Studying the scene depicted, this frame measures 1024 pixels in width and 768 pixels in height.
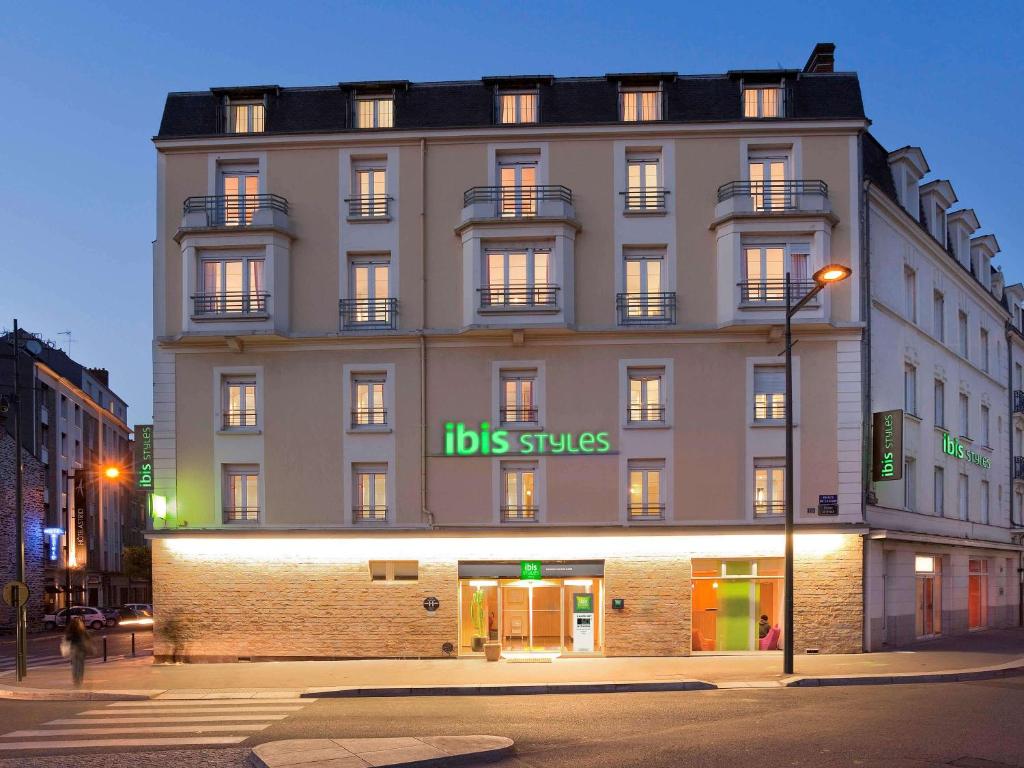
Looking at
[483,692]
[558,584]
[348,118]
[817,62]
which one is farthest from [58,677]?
[817,62]

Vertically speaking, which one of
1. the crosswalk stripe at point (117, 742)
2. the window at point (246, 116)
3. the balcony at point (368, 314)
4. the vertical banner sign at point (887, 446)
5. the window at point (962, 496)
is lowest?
the crosswalk stripe at point (117, 742)

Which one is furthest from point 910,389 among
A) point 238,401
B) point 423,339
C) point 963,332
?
point 238,401

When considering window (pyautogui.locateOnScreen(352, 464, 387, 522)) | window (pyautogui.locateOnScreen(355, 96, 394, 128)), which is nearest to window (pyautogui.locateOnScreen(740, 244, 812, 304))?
window (pyautogui.locateOnScreen(355, 96, 394, 128))

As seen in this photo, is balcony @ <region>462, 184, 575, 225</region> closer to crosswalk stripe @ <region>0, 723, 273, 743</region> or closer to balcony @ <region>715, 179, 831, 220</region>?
balcony @ <region>715, 179, 831, 220</region>

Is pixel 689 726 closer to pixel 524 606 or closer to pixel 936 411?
pixel 524 606

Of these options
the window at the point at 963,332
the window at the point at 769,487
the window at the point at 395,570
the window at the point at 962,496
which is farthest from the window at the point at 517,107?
the window at the point at 962,496

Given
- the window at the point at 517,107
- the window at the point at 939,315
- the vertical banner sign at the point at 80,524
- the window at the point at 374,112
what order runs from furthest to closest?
the vertical banner sign at the point at 80,524 < the window at the point at 939,315 < the window at the point at 374,112 < the window at the point at 517,107

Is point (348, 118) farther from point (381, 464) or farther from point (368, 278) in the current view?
point (381, 464)

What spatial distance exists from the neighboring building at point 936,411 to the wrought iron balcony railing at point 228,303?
53.9 ft

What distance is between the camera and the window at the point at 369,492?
27.0 meters

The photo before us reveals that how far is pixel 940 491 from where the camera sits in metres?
33.9

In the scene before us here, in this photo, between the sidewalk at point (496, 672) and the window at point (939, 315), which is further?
the window at point (939, 315)

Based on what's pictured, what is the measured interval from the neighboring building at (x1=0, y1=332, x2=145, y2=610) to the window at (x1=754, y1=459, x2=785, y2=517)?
38400 mm

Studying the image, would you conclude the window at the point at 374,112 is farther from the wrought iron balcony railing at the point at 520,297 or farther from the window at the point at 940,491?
the window at the point at 940,491
